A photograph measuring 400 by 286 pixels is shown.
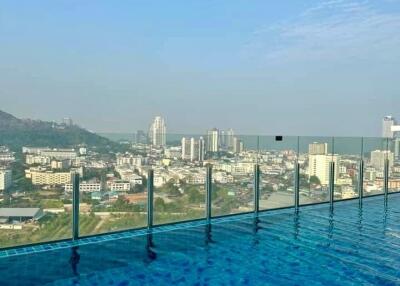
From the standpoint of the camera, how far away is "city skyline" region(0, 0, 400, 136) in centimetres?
1358

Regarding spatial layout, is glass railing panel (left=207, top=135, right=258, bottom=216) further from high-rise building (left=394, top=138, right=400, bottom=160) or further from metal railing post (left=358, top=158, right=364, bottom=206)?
high-rise building (left=394, top=138, right=400, bottom=160)

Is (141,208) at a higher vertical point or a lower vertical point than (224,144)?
lower

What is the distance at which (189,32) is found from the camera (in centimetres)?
1516

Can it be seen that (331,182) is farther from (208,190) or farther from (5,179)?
(5,179)

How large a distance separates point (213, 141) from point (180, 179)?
94cm

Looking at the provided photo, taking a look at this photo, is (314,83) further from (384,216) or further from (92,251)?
(92,251)

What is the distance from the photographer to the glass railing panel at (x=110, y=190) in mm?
5789

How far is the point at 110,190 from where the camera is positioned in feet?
19.0

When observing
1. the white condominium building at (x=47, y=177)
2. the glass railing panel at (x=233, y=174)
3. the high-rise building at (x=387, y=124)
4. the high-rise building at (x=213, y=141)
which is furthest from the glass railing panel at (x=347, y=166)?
the white condominium building at (x=47, y=177)

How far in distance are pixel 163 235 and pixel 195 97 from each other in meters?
11.3

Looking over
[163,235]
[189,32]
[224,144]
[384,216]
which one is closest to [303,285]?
[163,235]

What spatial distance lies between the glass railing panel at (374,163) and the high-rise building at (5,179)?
23.3 feet

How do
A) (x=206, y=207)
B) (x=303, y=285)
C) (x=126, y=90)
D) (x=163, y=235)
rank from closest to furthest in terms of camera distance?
(x=303, y=285) < (x=163, y=235) < (x=206, y=207) < (x=126, y=90)

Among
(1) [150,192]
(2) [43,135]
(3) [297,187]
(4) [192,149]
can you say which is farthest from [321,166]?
(2) [43,135]
